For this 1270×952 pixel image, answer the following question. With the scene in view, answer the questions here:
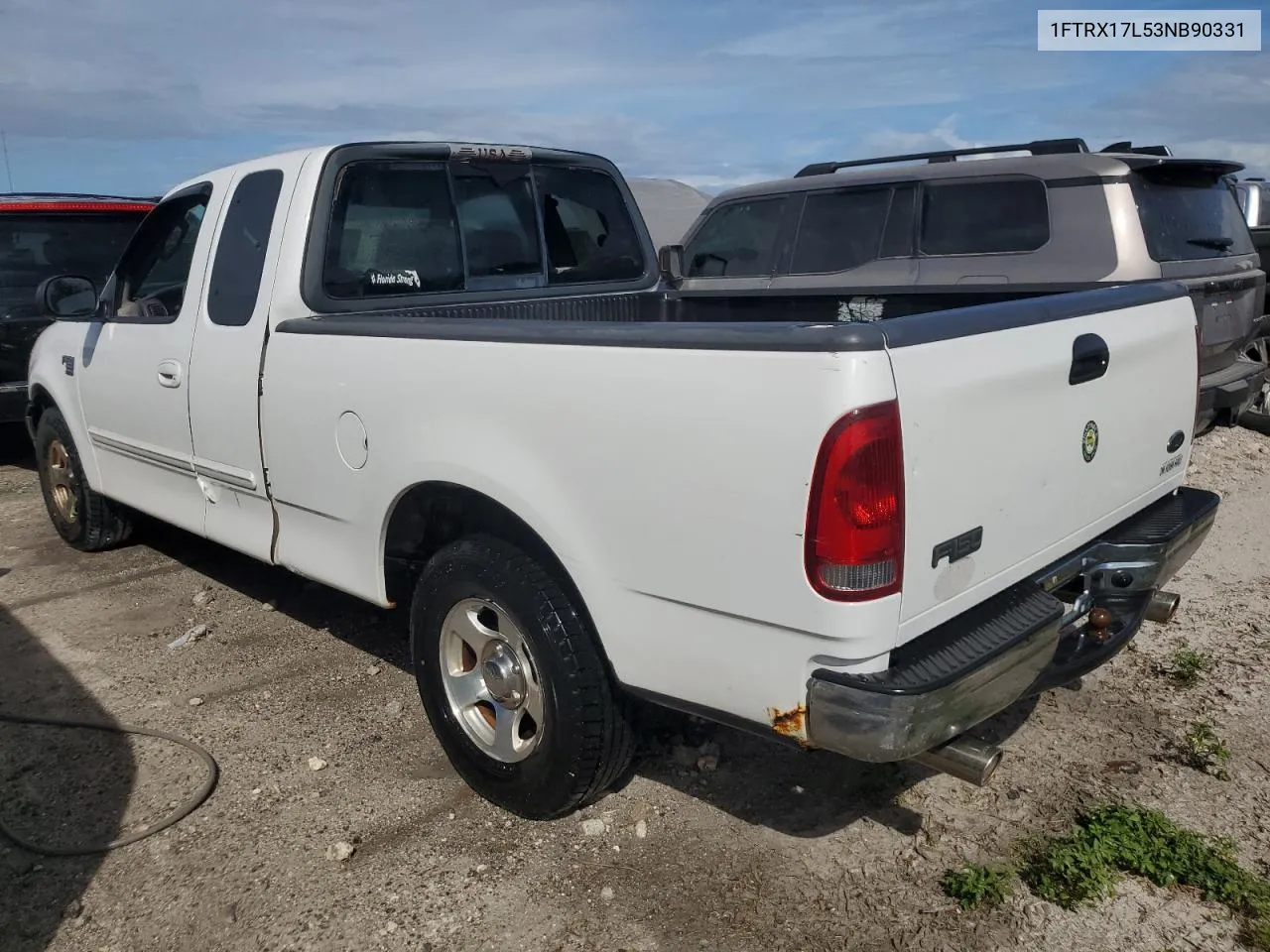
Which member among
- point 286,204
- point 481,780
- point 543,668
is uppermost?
point 286,204

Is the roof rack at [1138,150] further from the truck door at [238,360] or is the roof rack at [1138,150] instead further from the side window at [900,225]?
the truck door at [238,360]

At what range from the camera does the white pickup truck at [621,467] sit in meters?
2.26

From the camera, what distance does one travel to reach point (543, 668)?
2842 millimetres

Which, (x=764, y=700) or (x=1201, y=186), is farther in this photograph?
(x=1201, y=186)

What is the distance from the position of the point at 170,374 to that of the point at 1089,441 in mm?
3402

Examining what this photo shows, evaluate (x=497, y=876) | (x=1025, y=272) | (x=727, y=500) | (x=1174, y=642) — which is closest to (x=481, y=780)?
(x=497, y=876)

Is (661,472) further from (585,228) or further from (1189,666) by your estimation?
(1189,666)

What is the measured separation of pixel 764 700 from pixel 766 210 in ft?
20.1

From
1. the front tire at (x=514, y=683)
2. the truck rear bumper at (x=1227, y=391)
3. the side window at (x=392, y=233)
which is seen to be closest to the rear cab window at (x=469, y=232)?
the side window at (x=392, y=233)

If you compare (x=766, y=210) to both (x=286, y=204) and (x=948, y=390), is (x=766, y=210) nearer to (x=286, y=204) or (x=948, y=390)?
(x=286, y=204)

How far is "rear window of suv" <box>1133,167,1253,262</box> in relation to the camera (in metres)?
5.98

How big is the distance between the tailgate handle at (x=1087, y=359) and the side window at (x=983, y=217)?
12.4ft

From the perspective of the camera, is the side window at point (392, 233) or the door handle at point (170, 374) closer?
the side window at point (392, 233)

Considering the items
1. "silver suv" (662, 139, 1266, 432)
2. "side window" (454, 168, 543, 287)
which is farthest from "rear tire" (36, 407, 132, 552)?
"silver suv" (662, 139, 1266, 432)
